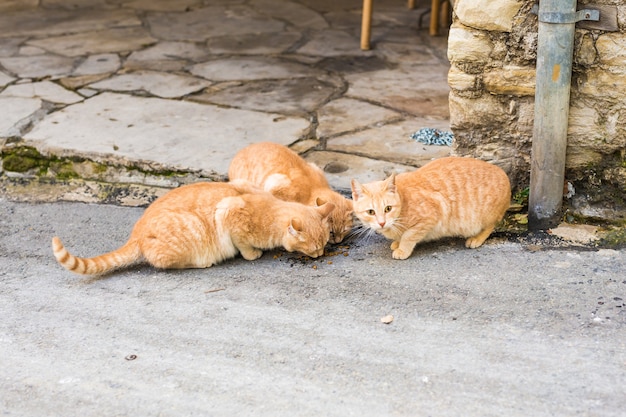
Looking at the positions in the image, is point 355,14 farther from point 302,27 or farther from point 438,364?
point 438,364

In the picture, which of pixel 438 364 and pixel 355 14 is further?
pixel 355 14

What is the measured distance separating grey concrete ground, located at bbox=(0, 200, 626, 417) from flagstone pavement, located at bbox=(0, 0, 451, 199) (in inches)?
38.8

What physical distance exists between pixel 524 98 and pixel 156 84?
121 inches

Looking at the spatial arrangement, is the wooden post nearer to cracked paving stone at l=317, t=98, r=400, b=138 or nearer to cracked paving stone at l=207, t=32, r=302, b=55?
cracked paving stone at l=317, t=98, r=400, b=138

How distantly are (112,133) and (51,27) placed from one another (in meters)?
2.95

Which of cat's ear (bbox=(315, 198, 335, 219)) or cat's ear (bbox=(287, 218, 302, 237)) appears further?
cat's ear (bbox=(315, 198, 335, 219))

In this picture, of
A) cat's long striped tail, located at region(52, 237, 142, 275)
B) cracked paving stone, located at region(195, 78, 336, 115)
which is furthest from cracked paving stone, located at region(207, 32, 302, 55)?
cat's long striped tail, located at region(52, 237, 142, 275)

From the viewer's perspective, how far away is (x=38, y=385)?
293 centimetres

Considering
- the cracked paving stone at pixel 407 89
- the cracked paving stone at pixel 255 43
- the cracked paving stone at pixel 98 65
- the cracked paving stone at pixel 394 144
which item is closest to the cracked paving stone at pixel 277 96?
the cracked paving stone at pixel 407 89

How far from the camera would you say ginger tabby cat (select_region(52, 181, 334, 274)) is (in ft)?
12.0

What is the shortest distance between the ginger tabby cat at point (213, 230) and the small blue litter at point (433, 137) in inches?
51.4

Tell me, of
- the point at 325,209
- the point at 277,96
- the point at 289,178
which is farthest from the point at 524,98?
the point at 277,96

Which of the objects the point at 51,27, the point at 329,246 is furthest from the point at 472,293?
the point at 51,27

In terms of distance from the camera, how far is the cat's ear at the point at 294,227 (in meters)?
3.68
